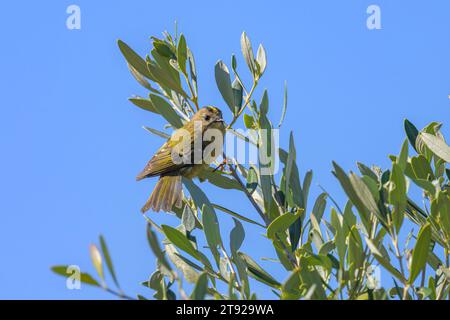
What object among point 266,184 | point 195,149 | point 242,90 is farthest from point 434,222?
point 195,149

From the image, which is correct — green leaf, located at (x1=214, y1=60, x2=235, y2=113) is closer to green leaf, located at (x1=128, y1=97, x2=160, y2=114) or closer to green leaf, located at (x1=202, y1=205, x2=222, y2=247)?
green leaf, located at (x1=128, y1=97, x2=160, y2=114)

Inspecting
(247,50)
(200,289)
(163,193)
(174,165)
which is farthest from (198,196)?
(174,165)

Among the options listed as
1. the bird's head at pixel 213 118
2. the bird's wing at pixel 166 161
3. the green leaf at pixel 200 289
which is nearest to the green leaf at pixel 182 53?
the green leaf at pixel 200 289

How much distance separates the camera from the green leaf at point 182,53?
3512 mm

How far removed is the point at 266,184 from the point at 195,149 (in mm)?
2033

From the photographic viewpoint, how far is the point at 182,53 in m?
3.55

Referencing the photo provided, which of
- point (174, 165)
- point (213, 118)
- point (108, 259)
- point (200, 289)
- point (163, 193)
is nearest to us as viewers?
point (108, 259)

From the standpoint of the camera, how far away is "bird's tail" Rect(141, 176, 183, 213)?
16.0ft

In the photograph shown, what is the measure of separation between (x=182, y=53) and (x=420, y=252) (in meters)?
1.50

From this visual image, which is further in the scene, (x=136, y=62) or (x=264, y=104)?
(x=136, y=62)

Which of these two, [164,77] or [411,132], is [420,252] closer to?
[411,132]

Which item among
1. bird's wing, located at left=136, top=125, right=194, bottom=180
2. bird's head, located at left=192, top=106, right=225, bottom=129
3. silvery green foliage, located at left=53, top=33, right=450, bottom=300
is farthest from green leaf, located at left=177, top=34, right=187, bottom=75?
bird's head, located at left=192, top=106, right=225, bottom=129

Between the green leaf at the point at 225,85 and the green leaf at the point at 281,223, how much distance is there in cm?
83

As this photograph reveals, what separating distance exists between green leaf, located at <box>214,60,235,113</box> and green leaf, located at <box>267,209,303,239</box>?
2.73 feet
